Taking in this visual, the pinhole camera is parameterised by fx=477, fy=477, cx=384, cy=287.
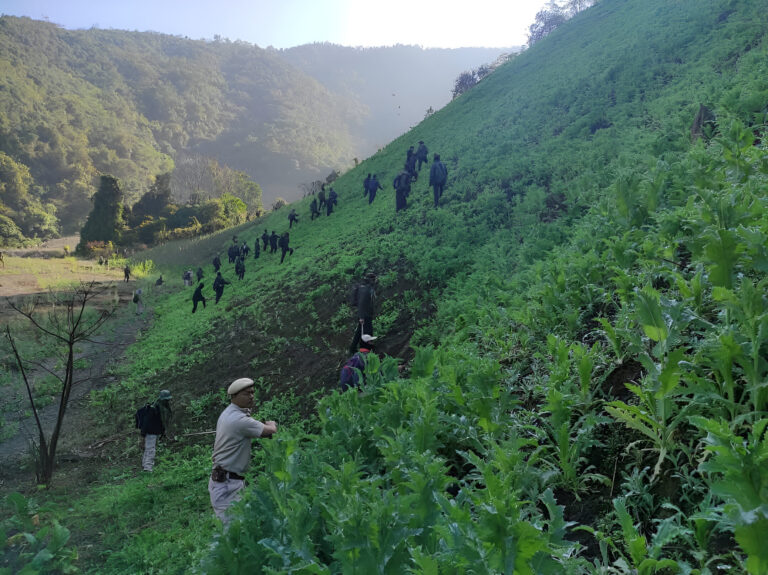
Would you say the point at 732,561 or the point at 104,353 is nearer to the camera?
the point at 732,561

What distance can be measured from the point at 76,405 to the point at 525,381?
13.1 m

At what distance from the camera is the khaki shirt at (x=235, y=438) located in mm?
4305

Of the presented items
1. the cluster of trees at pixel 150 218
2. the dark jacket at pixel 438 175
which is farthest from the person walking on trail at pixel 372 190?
the cluster of trees at pixel 150 218

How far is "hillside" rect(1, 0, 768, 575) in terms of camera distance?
1907mm

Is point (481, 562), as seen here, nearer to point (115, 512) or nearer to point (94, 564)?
point (94, 564)

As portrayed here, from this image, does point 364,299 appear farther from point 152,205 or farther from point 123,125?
point 123,125

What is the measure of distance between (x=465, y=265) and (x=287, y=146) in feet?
462

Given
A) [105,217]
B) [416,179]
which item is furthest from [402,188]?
[105,217]

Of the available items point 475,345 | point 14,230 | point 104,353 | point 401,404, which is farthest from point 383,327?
point 14,230

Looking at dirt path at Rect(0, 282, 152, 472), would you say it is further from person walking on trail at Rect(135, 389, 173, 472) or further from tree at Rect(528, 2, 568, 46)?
tree at Rect(528, 2, 568, 46)

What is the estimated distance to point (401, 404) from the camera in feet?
12.5

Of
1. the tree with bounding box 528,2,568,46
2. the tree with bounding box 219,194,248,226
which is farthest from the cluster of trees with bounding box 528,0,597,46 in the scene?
the tree with bounding box 219,194,248,226

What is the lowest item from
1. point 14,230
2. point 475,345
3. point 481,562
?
point 475,345

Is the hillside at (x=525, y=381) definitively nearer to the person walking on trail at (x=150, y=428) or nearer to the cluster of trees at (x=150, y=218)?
the person walking on trail at (x=150, y=428)
